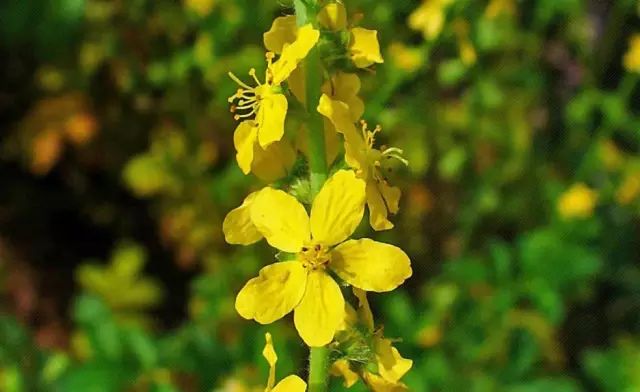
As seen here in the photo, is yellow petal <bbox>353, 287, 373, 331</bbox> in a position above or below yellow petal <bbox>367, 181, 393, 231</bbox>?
below

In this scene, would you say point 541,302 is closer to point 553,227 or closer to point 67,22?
point 553,227

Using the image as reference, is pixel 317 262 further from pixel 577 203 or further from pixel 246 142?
pixel 577 203

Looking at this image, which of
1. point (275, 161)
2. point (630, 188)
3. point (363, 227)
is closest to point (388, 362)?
point (275, 161)

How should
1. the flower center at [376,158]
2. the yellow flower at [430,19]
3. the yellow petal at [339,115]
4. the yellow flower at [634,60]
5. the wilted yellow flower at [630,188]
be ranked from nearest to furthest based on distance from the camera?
the yellow petal at [339,115]
the flower center at [376,158]
the yellow flower at [430,19]
the yellow flower at [634,60]
the wilted yellow flower at [630,188]

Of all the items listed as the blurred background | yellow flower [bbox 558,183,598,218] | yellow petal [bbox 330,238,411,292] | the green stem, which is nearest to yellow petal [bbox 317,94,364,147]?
yellow petal [bbox 330,238,411,292]

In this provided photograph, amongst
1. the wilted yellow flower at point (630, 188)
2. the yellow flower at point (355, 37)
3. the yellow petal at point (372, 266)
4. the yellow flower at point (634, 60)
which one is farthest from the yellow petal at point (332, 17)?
the wilted yellow flower at point (630, 188)

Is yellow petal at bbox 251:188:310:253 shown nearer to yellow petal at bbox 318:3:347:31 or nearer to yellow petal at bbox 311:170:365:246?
yellow petal at bbox 311:170:365:246

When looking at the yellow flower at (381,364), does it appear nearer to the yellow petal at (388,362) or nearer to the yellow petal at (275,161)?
the yellow petal at (388,362)
